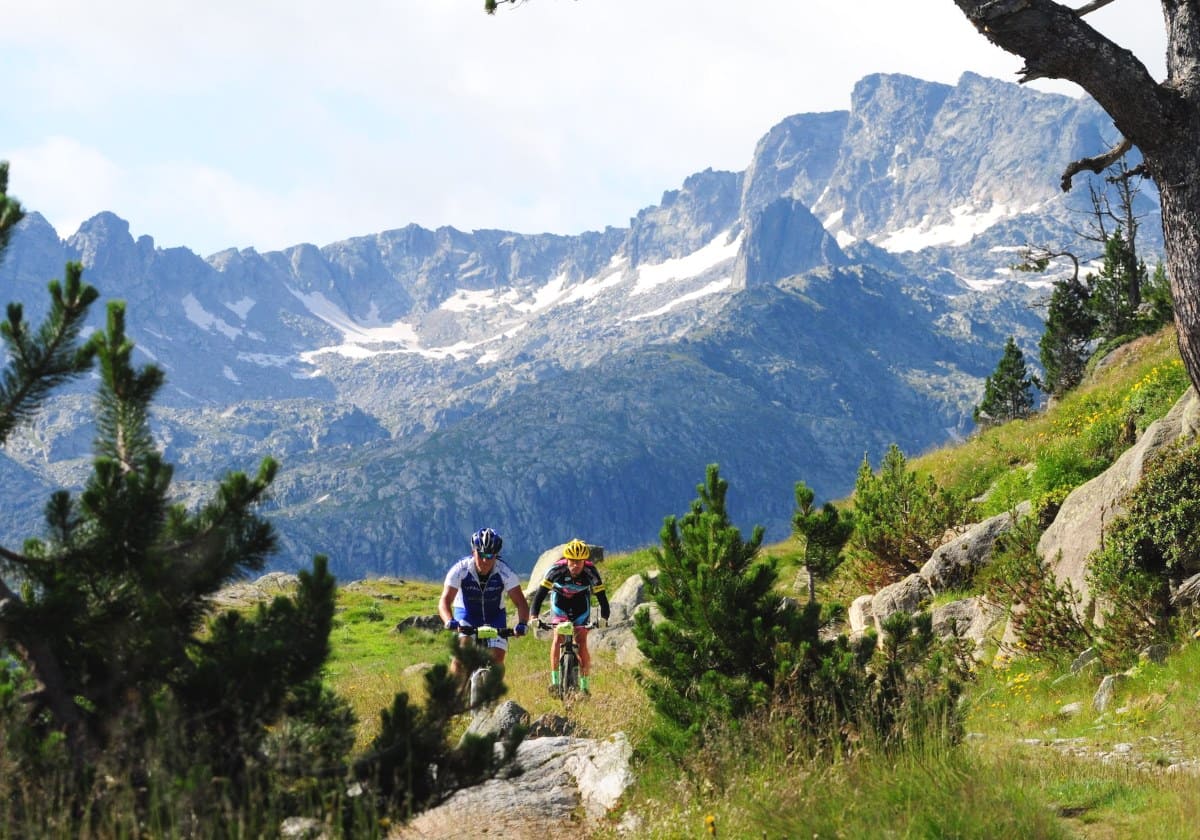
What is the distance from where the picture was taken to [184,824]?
15.6 ft

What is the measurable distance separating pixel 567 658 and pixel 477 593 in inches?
75.8

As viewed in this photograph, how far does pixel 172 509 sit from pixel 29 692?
46.7 inches

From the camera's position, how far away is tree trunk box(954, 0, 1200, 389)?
7000 millimetres

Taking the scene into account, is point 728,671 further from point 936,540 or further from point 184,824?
point 936,540

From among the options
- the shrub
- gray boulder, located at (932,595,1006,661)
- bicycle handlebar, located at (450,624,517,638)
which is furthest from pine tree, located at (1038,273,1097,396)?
bicycle handlebar, located at (450,624,517,638)

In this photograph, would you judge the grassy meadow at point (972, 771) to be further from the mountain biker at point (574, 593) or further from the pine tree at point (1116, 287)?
the pine tree at point (1116, 287)

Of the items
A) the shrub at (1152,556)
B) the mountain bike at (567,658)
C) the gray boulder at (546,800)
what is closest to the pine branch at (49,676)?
the gray boulder at (546,800)

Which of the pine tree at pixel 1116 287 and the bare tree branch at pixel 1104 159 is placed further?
the pine tree at pixel 1116 287

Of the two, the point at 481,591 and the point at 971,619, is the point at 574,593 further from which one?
the point at 971,619

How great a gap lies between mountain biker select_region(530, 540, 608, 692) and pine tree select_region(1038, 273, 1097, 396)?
141ft

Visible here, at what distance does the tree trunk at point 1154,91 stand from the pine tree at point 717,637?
379cm

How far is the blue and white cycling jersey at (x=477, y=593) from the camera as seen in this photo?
1360 centimetres

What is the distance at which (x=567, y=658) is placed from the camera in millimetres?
14609

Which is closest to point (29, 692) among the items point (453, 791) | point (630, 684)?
point (453, 791)
